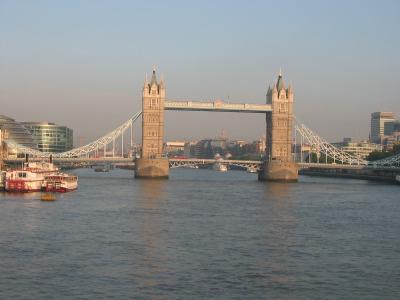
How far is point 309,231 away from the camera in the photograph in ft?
99.8

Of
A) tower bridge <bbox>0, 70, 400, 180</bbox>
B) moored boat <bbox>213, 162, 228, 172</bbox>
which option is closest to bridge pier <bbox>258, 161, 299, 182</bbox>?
tower bridge <bbox>0, 70, 400, 180</bbox>

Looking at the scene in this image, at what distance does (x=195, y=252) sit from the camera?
24.2 meters

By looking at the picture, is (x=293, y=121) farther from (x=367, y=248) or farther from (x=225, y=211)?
(x=367, y=248)

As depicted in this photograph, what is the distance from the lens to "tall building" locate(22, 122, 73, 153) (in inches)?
6019

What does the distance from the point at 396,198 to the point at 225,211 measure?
58.7ft

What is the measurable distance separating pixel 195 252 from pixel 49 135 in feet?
442

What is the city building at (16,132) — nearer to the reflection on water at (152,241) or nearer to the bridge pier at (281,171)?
the bridge pier at (281,171)

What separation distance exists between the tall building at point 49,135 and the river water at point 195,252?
11422 cm

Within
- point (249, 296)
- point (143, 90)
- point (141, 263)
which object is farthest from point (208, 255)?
point (143, 90)

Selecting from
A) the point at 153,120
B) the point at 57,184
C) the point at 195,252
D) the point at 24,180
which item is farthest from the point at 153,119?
the point at 195,252

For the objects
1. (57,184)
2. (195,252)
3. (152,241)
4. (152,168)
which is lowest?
(195,252)

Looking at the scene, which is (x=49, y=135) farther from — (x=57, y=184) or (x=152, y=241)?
(x=152, y=241)

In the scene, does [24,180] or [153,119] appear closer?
[24,180]

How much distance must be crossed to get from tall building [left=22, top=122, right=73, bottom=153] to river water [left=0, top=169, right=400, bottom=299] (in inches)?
4497
